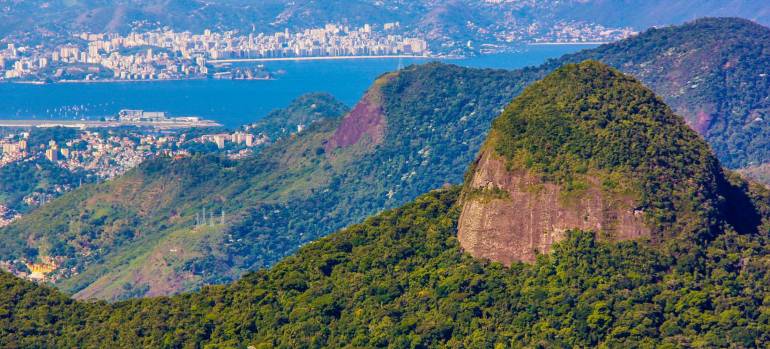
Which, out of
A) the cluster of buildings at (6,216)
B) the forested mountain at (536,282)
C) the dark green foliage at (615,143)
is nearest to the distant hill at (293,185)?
the cluster of buildings at (6,216)

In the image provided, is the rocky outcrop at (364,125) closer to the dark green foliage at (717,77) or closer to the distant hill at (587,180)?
the dark green foliage at (717,77)

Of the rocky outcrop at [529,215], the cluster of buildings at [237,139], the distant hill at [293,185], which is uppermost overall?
the rocky outcrop at [529,215]

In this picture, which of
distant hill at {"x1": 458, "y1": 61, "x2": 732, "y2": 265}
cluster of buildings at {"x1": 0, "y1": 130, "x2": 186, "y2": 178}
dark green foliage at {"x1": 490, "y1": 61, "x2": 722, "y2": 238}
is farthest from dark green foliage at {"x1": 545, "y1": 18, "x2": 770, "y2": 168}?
distant hill at {"x1": 458, "y1": 61, "x2": 732, "y2": 265}

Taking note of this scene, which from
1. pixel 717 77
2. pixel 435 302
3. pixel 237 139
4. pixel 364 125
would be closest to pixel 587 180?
pixel 435 302

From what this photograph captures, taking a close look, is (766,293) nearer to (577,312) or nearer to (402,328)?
(577,312)

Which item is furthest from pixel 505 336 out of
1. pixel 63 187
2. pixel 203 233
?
pixel 63 187

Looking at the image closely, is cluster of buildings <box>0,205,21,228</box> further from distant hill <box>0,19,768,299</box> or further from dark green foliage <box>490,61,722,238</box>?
dark green foliage <box>490,61,722,238</box>
